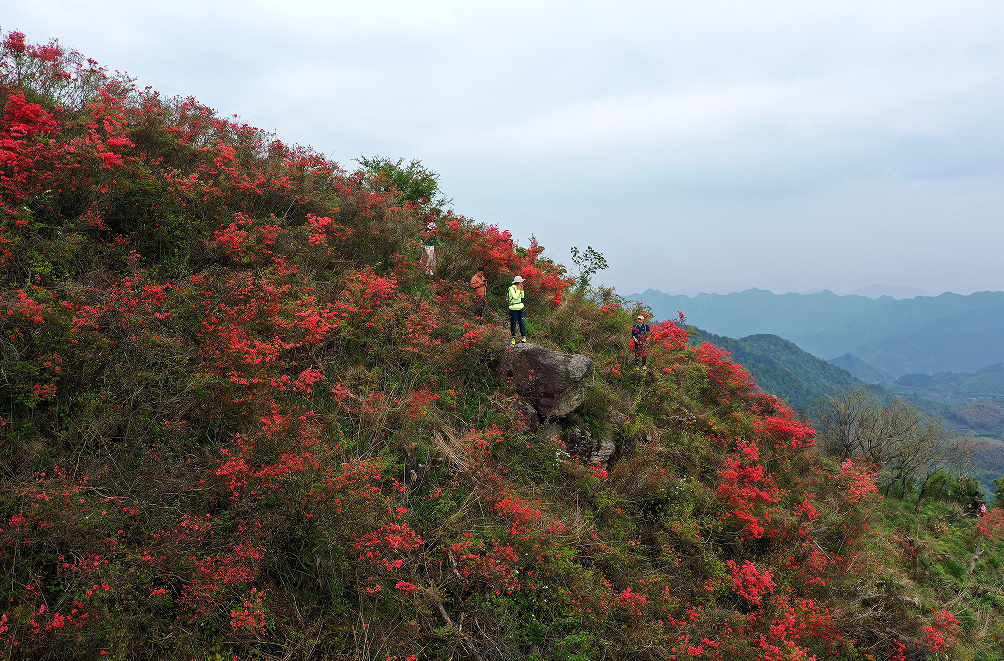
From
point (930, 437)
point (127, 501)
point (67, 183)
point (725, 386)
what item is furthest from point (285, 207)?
point (930, 437)

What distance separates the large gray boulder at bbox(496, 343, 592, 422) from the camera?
9.52 metres

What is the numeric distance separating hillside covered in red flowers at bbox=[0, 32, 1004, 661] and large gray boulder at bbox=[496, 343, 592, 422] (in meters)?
0.37

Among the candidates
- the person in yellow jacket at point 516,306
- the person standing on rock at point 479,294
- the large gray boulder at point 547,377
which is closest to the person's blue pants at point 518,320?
the person in yellow jacket at point 516,306

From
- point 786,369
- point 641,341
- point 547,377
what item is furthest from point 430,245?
point 786,369

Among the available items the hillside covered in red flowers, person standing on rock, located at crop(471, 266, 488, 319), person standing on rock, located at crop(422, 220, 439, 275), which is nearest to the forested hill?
person standing on rock, located at crop(422, 220, 439, 275)

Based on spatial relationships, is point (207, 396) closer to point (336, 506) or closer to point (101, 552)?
point (101, 552)

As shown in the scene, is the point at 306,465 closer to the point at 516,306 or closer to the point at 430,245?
the point at 516,306

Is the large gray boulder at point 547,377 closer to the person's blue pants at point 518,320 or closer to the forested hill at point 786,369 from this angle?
the person's blue pants at point 518,320

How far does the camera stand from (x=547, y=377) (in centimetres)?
959

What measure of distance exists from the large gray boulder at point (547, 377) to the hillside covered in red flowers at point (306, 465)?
1.23ft

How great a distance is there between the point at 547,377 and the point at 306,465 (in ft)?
17.4

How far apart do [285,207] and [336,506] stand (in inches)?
321

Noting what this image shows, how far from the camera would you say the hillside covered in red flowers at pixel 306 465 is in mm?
5047

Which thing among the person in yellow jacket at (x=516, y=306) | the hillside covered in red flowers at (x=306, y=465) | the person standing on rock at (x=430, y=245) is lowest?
the hillside covered in red flowers at (x=306, y=465)
